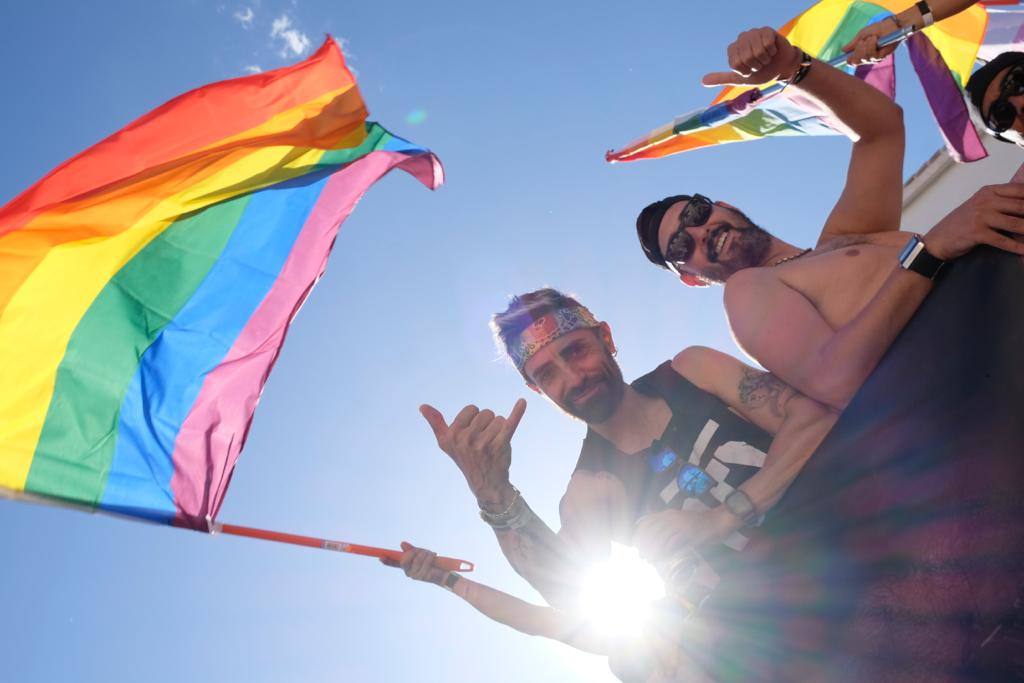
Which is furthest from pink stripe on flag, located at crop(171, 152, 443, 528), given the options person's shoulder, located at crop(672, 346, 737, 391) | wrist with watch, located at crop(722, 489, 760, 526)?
wrist with watch, located at crop(722, 489, 760, 526)

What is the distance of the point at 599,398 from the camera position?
3.06 metres

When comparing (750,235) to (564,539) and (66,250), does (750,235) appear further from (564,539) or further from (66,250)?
(66,250)

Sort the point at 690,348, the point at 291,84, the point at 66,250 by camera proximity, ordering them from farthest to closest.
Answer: the point at 291,84 < the point at 66,250 < the point at 690,348

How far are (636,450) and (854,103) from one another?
159cm

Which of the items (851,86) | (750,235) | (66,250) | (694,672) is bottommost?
(694,672)

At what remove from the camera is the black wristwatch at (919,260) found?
5.53 feet

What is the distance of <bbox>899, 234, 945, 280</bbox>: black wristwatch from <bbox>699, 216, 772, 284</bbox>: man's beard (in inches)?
44.4

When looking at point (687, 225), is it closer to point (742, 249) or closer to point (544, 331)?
point (742, 249)

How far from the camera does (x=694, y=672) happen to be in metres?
2.17

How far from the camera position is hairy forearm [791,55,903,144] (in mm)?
2459

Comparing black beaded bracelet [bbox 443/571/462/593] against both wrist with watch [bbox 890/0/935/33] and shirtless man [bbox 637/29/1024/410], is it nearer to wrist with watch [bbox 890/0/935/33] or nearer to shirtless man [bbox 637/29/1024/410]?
shirtless man [bbox 637/29/1024/410]

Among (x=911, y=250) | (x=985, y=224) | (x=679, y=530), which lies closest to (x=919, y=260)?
(x=911, y=250)

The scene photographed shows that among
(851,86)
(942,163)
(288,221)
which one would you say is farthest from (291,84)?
(942,163)

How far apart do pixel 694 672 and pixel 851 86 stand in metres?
2.14
